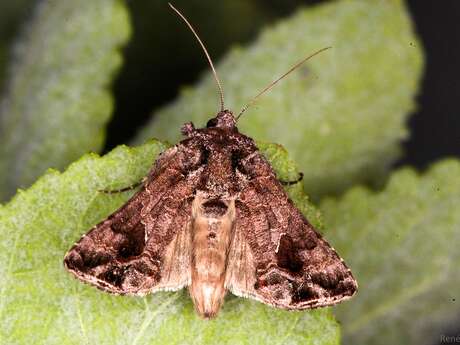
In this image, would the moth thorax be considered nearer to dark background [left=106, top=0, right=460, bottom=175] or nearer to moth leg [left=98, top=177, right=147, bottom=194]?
moth leg [left=98, top=177, right=147, bottom=194]

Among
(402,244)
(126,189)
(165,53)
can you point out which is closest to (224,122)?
(126,189)

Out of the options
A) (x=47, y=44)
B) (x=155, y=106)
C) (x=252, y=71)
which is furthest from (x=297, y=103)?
(x=47, y=44)

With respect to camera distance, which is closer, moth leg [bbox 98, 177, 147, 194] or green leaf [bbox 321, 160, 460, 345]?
moth leg [bbox 98, 177, 147, 194]

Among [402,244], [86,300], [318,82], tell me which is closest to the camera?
[86,300]

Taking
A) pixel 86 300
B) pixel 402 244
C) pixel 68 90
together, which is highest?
pixel 68 90

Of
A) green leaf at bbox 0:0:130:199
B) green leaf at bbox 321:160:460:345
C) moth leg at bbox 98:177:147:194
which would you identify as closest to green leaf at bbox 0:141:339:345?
moth leg at bbox 98:177:147:194

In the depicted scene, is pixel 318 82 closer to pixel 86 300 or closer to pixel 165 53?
pixel 165 53

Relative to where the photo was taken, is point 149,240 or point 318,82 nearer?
point 149,240
